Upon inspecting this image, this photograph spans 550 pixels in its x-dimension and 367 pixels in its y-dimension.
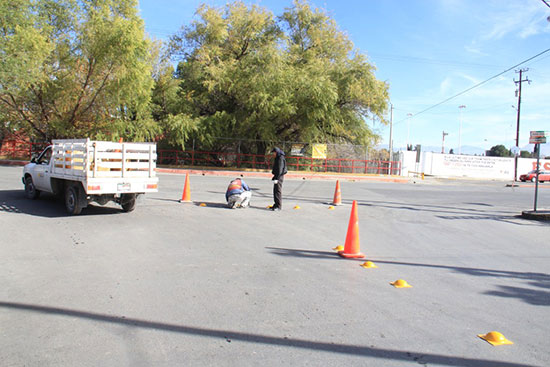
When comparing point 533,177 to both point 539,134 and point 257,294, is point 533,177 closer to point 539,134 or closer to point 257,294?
point 539,134

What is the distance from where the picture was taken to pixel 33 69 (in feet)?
74.2

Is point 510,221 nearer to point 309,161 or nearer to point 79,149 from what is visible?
point 79,149

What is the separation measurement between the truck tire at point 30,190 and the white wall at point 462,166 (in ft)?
127

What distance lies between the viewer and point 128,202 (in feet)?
34.1

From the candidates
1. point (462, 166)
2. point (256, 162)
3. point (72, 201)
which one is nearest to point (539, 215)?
point (72, 201)

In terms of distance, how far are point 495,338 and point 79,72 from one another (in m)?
28.3

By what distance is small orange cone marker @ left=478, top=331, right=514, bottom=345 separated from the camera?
12.5ft

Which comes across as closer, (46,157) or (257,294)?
(257,294)

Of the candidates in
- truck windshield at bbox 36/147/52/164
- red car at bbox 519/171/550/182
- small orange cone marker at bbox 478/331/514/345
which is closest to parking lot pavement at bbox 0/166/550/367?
small orange cone marker at bbox 478/331/514/345

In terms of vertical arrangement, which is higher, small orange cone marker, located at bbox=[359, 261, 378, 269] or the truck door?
the truck door

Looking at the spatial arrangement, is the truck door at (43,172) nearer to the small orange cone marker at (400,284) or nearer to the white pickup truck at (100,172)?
the white pickup truck at (100,172)

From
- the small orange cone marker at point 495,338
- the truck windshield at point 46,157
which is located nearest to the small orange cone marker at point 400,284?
the small orange cone marker at point 495,338

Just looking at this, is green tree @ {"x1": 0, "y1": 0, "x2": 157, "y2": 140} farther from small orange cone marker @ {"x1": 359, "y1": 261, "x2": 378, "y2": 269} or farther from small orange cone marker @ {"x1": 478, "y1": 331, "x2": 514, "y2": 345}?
small orange cone marker @ {"x1": 478, "y1": 331, "x2": 514, "y2": 345}

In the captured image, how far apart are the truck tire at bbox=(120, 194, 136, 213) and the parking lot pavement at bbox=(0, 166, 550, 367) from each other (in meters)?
0.72
